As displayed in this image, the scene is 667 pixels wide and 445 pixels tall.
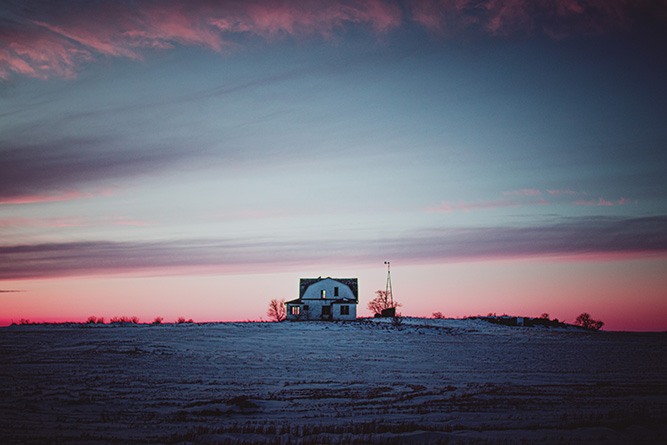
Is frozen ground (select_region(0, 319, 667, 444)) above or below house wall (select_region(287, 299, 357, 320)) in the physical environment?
below

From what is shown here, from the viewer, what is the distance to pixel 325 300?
61875 mm

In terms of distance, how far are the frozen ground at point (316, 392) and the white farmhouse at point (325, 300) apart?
24877mm

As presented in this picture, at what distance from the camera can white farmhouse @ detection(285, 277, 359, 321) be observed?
200 ft

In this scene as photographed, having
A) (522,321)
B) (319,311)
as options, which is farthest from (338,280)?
(522,321)

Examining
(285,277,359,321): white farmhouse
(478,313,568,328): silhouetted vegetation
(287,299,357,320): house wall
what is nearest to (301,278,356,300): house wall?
(285,277,359,321): white farmhouse

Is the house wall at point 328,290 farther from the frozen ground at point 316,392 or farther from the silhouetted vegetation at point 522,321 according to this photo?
the frozen ground at point 316,392

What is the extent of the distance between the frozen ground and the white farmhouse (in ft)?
81.6

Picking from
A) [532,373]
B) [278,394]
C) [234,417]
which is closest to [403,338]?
[532,373]

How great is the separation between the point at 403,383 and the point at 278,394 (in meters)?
5.04

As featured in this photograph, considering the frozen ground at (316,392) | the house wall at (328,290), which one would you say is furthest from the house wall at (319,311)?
the frozen ground at (316,392)

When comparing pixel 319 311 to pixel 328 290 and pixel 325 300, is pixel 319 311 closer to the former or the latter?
pixel 325 300

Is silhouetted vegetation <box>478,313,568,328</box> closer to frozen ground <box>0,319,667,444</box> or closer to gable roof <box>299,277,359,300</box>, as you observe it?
gable roof <box>299,277,359,300</box>

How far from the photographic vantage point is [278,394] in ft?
55.8

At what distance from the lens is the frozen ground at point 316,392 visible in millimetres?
11516
